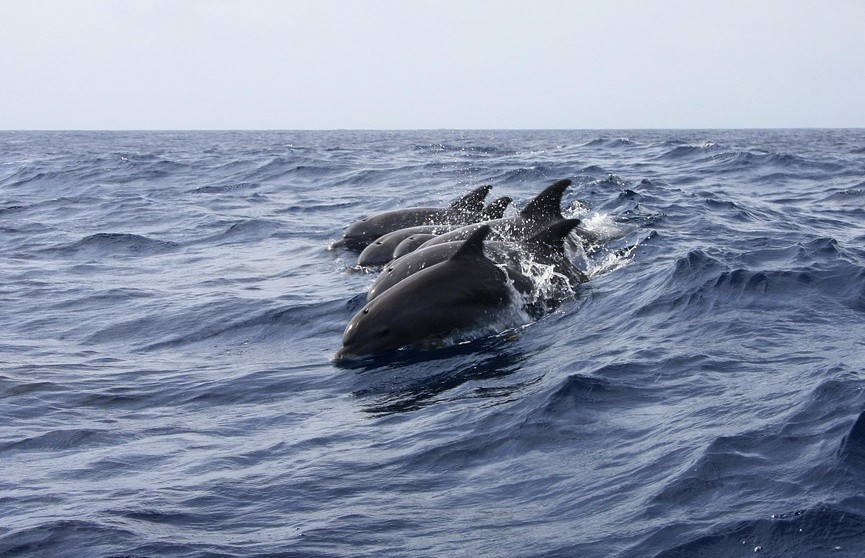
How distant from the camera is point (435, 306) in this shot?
1176 centimetres

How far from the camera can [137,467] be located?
27.4ft

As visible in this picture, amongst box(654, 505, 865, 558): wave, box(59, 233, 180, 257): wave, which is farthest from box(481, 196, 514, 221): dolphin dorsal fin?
box(654, 505, 865, 558): wave

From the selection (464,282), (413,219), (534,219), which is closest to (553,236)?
(534,219)

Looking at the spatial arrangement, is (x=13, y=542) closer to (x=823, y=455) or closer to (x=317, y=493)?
(x=317, y=493)

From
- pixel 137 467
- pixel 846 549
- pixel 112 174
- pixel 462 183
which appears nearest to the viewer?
pixel 846 549

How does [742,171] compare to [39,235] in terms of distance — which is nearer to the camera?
[39,235]

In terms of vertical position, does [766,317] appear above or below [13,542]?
above

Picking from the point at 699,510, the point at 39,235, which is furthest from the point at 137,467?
the point at 39,235

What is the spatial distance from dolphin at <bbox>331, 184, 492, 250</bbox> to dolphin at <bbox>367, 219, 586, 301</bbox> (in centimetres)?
462

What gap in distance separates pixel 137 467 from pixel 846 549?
18.9ft

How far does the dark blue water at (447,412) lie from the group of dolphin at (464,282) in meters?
0.38

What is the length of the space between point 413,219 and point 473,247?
26.0ft

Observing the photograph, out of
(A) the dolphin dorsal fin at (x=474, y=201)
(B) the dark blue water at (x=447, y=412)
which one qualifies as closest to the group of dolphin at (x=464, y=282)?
(B) the dark blue water at (x=447, y=412)

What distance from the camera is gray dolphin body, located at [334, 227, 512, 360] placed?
11547 mm
